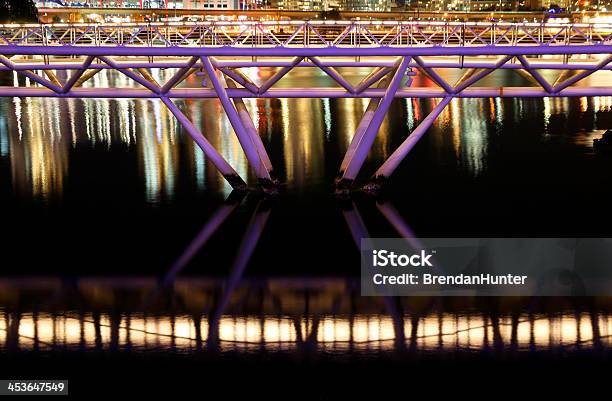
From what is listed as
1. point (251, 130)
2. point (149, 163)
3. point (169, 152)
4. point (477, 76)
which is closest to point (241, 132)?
point (251, 130)

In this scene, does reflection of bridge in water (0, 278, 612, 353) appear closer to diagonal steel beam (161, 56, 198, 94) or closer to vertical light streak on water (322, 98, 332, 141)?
diagonal steel beam (161, 56, 198, 94)

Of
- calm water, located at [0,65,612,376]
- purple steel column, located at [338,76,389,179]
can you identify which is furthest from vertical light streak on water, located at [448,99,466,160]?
purple steel column, located at [338,76,389,179]

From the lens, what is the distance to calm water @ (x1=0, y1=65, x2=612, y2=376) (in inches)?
779

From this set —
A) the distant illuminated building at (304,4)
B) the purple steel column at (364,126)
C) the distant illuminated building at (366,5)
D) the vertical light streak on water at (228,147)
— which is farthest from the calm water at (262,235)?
the distant illuminated building at (366,5)

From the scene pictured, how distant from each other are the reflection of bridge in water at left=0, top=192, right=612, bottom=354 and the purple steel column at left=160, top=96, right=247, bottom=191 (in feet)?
22.6

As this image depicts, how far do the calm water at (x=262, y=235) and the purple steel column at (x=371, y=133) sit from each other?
88cm

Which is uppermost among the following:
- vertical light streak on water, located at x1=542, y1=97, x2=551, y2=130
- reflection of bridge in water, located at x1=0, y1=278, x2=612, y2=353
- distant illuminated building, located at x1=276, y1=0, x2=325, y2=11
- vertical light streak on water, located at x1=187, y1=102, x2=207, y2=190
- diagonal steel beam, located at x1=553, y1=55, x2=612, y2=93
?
distant illuminated building, located at x1=276, y1=0, x2=325, y2=11

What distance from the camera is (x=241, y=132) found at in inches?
1161

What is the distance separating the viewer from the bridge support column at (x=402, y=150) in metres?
30.0

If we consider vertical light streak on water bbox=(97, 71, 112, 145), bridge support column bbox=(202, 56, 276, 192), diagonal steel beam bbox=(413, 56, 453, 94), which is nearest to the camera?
bridge support column bbox=(202, 56, 276, 192)

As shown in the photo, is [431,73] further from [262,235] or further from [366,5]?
[366,5]

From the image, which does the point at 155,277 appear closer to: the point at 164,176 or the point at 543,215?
the point at 543,215

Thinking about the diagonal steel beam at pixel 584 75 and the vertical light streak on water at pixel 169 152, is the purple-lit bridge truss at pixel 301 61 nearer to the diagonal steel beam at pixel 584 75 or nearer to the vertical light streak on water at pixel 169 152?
the diagonal steel beam at pixel 584 75

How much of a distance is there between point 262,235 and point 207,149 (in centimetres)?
465
